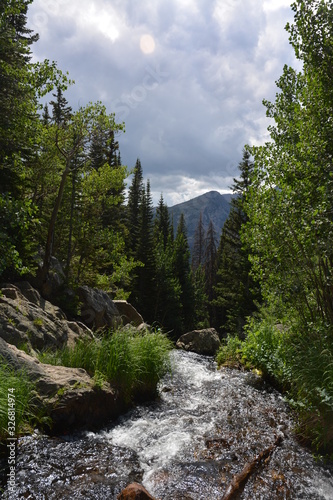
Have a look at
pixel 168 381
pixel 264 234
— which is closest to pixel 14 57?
pixel 264 234

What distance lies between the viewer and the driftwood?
4.46 meters

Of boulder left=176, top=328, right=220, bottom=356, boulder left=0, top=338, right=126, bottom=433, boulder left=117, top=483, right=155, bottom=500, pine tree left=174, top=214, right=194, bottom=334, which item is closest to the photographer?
boulder left=117, top=483, right=155, bottom=500

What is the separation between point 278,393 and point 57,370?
6066 mm

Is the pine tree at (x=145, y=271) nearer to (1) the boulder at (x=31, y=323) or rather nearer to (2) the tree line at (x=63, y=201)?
(2) the tree line at (x=63, y=201)

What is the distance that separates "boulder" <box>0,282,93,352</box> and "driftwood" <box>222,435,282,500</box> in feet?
19.0

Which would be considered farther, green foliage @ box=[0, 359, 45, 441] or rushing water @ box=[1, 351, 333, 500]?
green foliage @ box=[0, 359, 45, 441]

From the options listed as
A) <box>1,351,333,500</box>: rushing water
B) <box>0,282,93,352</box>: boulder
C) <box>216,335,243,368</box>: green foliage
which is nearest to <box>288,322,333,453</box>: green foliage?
<box>1,351,333,500</box>: rushing water

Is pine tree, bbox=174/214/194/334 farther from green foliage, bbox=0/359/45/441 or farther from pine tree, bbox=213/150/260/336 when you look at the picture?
green foliage, bbox=0/359/45/441

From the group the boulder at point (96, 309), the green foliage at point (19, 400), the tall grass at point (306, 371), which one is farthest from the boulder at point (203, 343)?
the green foliage at point (19, 400)

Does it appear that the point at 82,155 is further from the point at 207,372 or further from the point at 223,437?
the point at 223,437

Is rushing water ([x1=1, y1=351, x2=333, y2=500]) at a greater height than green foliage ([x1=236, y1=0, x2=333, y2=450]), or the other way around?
green foliage ([x1=236, y1=0, x2=333, y2=450])

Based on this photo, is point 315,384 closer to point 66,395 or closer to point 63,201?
point 66,395

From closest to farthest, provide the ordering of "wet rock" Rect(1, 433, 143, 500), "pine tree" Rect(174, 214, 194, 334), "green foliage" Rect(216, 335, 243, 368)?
1. "wet rock" Rect(1, 433, 143, 500)
2. "green foliage" Rect(216, 335, 243, 368)
3. "pine tree" Rect(174, 214, 194, 334)

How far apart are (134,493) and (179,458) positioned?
155cm
